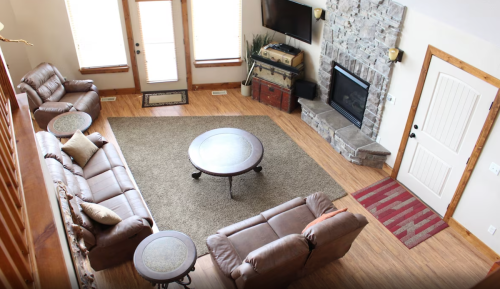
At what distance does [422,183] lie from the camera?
17.7ft

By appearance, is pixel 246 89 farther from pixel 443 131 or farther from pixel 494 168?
pixel 494 168

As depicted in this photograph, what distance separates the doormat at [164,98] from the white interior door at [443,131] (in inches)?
168

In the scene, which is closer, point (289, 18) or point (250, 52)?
point (289, 18)

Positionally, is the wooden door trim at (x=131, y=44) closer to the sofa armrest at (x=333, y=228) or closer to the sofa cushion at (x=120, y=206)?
the sofa cushion at (x=120, y=206)

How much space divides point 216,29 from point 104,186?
152 inches

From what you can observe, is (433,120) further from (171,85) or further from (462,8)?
(171,85)

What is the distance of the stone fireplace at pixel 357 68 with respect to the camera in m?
5.32

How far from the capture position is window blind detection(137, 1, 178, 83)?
6.98m

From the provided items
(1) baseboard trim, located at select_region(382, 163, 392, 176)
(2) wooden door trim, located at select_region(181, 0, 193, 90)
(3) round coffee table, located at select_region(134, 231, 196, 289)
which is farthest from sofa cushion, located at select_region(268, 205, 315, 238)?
(2) wooden door trim, located at select_region(181, 0, 193, 90)

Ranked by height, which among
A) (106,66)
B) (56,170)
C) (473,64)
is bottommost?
(56,170)

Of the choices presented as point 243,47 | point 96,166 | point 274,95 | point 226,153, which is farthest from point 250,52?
point 96,166

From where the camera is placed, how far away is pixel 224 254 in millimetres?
3971

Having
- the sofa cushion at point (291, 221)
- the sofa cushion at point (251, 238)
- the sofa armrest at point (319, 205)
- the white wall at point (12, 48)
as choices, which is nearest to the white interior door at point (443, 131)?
the sofa armrest at point (319, 205)

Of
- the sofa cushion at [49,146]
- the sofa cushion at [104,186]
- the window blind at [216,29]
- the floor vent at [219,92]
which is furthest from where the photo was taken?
the floor vent at [219,92]
